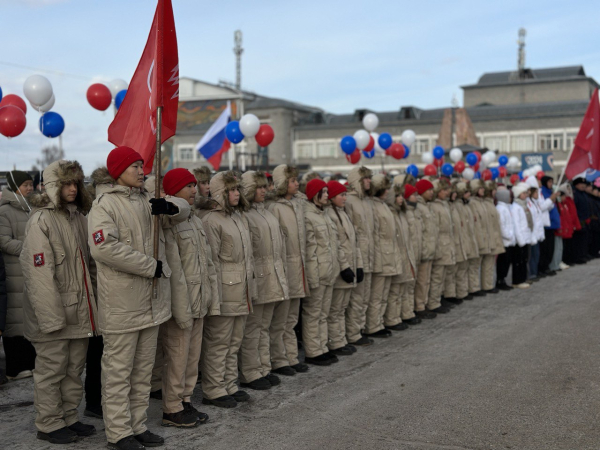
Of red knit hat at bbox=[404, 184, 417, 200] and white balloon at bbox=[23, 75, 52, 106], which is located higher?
white balloon at bbox=[23, 75, 52, 106]

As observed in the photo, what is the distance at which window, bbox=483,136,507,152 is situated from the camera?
59656mm

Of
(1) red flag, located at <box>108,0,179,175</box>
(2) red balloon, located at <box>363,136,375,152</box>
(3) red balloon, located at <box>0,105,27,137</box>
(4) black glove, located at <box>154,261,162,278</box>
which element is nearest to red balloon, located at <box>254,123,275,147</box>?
(2) red balloon, located at <box>363,136,375,152</box>

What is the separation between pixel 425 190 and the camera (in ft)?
37.8

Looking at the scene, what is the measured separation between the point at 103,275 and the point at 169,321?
2.68ft

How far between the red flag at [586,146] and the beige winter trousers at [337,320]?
9.16 meters

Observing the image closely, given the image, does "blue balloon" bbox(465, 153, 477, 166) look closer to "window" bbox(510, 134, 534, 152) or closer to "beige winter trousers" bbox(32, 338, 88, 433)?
"beige winter trousers" bbox(32, 338, 88, 433)

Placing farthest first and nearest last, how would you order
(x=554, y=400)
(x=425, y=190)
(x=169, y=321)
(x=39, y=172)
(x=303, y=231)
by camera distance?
(x=425, y=190) < (x=39, y=172) < (x=303, y=231) < (x=554, y=400) < (x=169, y=321)

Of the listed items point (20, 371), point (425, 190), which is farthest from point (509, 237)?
point (20, 371)

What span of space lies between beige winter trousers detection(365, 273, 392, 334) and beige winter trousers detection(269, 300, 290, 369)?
2.06m

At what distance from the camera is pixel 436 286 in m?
11.4

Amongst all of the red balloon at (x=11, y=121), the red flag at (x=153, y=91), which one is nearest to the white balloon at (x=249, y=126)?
the red balloon at (x=11, y=121)

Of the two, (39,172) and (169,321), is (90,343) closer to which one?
(169,321)

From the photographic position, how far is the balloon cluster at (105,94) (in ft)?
42.7

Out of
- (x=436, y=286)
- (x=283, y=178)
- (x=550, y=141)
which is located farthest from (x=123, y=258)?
(x=550, y=141)
